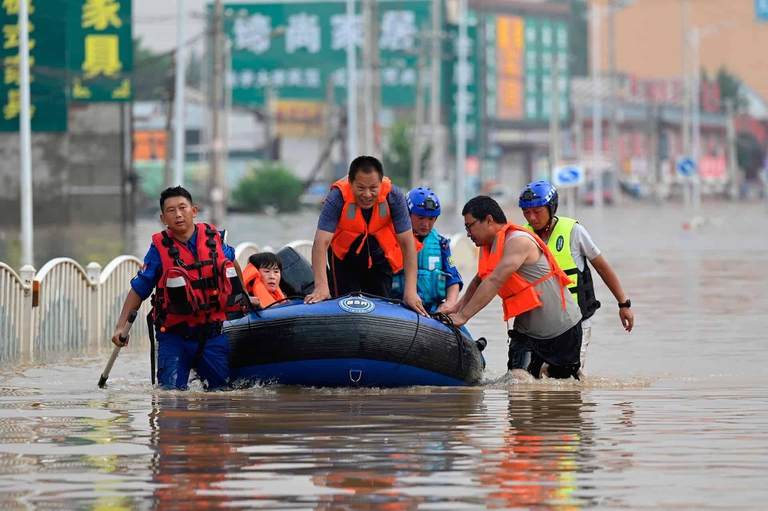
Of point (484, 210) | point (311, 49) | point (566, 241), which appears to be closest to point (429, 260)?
point (566, 241)

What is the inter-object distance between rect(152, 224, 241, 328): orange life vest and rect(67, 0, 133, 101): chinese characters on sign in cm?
3816

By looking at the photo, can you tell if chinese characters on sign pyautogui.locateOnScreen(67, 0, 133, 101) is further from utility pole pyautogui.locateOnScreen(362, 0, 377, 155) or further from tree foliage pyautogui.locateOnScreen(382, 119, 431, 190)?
tree foliage pyautogui.locateOnScreen(382, 119, 431, 190)

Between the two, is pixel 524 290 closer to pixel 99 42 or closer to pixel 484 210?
pixel 484 210

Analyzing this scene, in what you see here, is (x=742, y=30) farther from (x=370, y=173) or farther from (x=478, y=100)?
(x=370, y=173)

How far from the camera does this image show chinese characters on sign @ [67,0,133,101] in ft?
159

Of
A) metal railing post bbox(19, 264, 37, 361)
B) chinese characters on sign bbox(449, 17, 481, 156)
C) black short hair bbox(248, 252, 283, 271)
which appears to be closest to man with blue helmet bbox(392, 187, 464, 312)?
black short hair bbox(248, 252, 283, 271)

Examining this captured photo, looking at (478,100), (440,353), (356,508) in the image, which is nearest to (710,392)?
(440,353)

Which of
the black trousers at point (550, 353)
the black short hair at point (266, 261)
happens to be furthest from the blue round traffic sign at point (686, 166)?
the black trousers at point (550, 353)

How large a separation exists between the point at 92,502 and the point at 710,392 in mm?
5751

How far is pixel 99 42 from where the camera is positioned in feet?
161

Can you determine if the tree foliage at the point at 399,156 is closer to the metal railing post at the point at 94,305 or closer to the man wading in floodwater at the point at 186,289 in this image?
the metal railing post at the point at 94,305

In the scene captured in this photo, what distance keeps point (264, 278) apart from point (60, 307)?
2770 mm

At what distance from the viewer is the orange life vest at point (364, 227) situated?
11516 millimetres

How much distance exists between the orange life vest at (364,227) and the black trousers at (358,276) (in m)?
0.10
